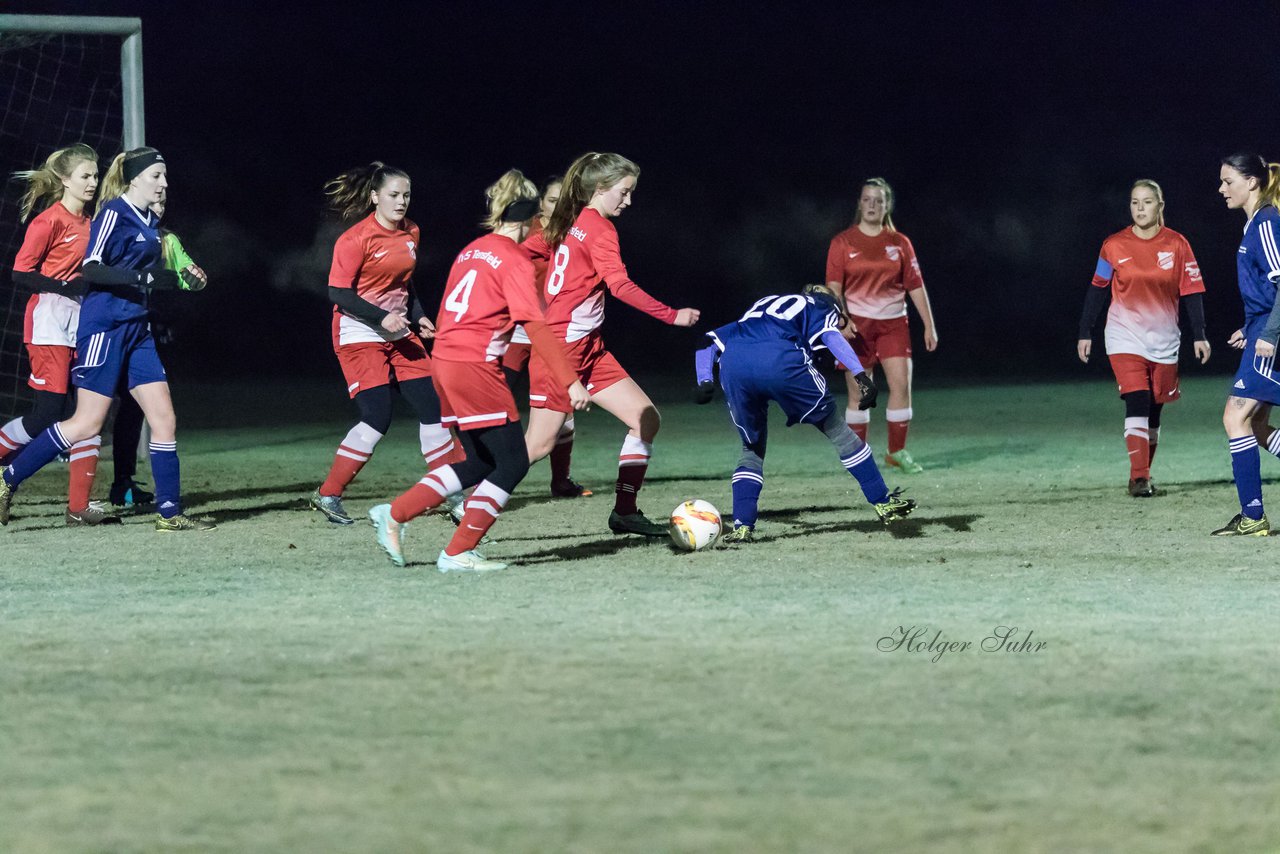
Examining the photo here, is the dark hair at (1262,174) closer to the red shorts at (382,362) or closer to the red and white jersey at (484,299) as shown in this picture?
the red and white jersey at (484,299)

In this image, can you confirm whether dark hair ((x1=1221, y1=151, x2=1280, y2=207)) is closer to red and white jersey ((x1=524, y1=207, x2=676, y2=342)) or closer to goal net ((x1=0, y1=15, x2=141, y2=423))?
red and white jersey ((x1=524, y1=207, x2=676, y2=342))

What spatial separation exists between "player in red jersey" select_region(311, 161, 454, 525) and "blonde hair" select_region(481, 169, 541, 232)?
0.73 metres

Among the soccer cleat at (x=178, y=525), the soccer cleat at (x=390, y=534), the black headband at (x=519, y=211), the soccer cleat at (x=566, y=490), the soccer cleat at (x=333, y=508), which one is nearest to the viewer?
the black headband at (x=519, y=211)

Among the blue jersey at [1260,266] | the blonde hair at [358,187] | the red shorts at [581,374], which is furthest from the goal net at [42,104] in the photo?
the blue jersey at [1260,266]

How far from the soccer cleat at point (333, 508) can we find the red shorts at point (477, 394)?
200 cm

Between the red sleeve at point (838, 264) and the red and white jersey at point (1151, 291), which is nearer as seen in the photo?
the red and white jersey at point (1151, 291)

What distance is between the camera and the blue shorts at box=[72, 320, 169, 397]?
8320 mm

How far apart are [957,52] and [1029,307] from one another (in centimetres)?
423

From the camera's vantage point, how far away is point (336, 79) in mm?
26406

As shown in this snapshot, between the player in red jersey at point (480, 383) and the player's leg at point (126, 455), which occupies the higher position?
the player in red jersey at point (480, 383)

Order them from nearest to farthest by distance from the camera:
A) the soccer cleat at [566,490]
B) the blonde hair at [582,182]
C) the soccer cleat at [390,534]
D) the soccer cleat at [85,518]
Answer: the soccer cleat at [390,534] < the blonde hair at [582,182] < the soccer cleat at [85,518] < the soccer cleat at [566,490]

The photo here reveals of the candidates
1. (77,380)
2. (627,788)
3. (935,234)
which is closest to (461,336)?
(77,380)

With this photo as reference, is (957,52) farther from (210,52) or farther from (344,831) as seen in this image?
(344,831)

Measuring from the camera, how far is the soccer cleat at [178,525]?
8.51 meters
